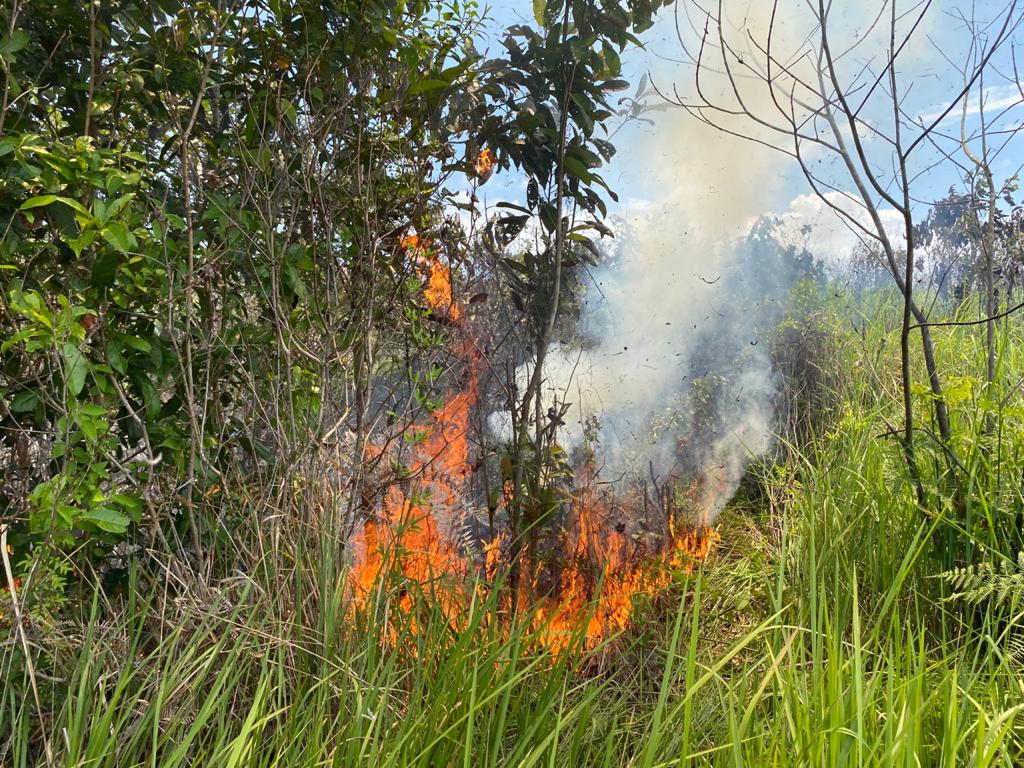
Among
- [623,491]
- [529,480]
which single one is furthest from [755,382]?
[529,480]

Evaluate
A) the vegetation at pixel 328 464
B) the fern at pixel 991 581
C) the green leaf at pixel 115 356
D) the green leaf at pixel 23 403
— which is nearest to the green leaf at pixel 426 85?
the vegetation at pixel 328 464

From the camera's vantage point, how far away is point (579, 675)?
3242mm

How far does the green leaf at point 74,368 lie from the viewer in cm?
189

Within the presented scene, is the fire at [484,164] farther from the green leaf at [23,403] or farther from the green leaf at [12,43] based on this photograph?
the green leaf at [23,403]

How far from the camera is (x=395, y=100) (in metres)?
2.65

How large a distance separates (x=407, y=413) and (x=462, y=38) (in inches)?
56.1

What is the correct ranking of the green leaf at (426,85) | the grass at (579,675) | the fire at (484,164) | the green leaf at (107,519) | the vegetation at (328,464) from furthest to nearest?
the fire at (484,164)
the green leaf at (426,85)
the green leaf at (107,519)
the vegetation at (328,464)
the grass at (579,675)

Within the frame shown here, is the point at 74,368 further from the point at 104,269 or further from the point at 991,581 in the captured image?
the point at 991,581

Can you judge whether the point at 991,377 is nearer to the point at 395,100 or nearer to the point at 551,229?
the point at 551,229

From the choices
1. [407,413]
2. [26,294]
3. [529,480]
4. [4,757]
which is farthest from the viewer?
[529,480]

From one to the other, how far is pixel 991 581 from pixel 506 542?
76.0 inches

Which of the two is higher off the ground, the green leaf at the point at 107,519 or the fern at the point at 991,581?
the fern at the point at 991,581

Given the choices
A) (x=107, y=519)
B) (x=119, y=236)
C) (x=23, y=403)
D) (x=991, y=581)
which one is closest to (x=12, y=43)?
(x=119, y=236)

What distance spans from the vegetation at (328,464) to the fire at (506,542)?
7cm
